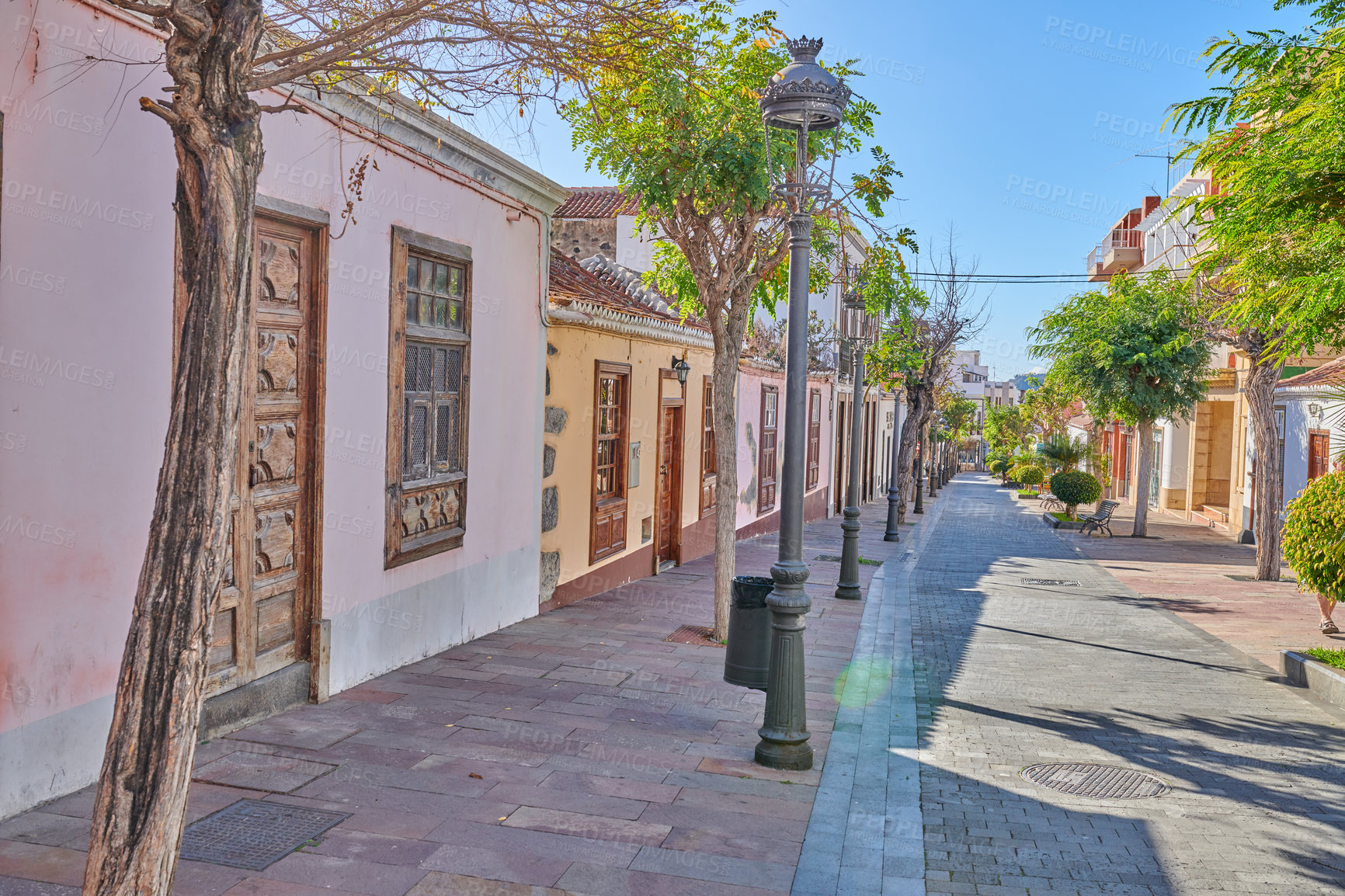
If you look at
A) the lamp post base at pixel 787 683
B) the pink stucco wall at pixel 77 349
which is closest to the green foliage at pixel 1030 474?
the lamp post base at pixel 787 683

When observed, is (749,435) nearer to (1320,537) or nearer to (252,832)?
(1320,537)

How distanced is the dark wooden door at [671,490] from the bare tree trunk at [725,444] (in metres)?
4.56

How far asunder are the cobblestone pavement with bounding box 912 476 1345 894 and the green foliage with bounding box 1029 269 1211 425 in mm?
12549

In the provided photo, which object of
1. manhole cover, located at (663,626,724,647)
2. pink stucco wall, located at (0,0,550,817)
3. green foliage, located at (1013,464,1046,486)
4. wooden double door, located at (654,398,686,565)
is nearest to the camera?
pink stucco wall, located at (0,0,550,817)

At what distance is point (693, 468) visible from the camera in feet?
49.8

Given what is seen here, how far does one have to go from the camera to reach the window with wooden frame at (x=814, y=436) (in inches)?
966

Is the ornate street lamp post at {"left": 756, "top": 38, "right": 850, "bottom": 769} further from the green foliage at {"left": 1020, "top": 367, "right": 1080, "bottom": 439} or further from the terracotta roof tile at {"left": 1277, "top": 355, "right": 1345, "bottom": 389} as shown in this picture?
the green foliage at {"left": 1020, "top": 367, "right": 1080, "bottom": 439}

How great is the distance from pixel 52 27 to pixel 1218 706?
8579mm

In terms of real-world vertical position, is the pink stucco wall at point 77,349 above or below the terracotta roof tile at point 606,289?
below

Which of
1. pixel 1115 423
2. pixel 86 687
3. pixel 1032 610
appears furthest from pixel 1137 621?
pixel 1115 423

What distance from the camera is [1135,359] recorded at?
23.1 metres

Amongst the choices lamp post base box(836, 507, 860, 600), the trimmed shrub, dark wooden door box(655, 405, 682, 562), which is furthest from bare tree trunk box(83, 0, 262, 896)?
the trimmed shrub

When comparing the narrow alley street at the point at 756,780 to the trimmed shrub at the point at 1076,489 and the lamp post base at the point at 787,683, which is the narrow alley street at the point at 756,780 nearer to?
the lamp post base at the point at 787,683

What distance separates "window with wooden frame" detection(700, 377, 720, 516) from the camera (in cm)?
1558
